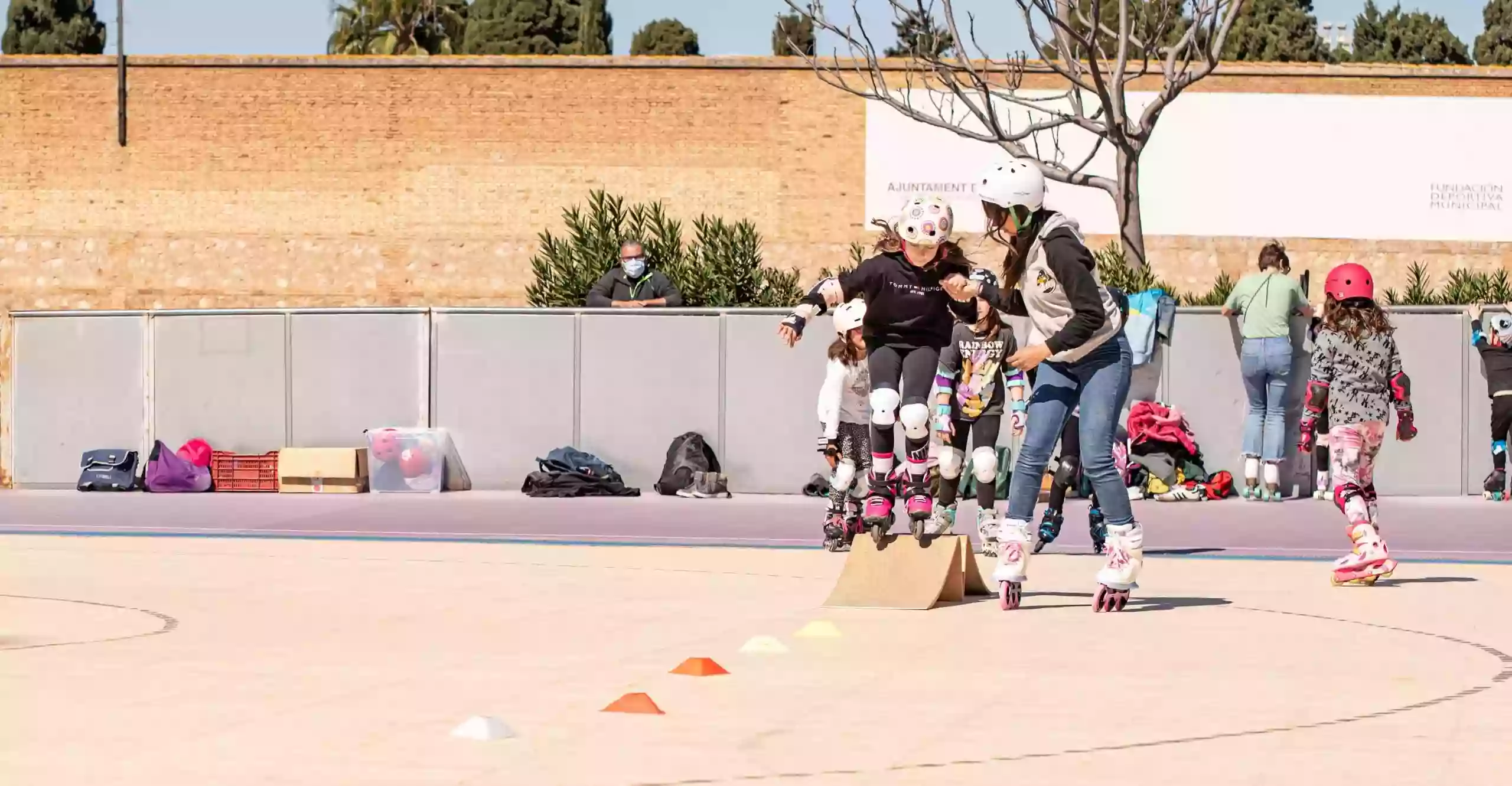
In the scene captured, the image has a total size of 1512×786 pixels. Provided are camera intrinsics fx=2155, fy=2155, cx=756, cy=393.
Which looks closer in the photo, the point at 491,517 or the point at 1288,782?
the point at 1288,782

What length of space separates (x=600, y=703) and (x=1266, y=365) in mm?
12836

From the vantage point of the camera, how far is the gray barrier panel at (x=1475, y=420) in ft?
64.0

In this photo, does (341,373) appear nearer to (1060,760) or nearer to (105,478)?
(105,478)

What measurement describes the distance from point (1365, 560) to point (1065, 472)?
90.2 inches

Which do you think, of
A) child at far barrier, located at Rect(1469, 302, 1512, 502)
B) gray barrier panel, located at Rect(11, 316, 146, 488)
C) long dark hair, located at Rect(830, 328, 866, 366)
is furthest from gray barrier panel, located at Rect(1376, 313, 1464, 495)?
gray barrier panel, located at Rect(11, 316, 146, 488)

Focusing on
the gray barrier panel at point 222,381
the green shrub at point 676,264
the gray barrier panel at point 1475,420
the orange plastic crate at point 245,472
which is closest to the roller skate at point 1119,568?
the gray barrier panel at point 1475,420

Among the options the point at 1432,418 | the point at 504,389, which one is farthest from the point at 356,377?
the point at 1432,418

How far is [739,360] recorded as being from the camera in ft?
65.8

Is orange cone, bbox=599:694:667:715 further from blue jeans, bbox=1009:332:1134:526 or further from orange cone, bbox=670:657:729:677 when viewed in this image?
blue jeans, bbox=1009:332:1134:526

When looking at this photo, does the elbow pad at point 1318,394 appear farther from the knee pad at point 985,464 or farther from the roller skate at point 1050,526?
the roller skate at point 1050,526

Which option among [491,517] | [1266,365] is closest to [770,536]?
[491,517]

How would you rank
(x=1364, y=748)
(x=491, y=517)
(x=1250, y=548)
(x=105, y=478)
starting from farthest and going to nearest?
1. (x=105, y=478)
2. (x=491, y=517)
3. (x=1250, y=548)
4. (x=1364, y=748)

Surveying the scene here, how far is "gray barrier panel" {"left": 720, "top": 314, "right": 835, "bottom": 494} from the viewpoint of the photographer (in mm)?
19812

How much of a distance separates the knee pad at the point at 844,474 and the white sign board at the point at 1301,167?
22.9 m
